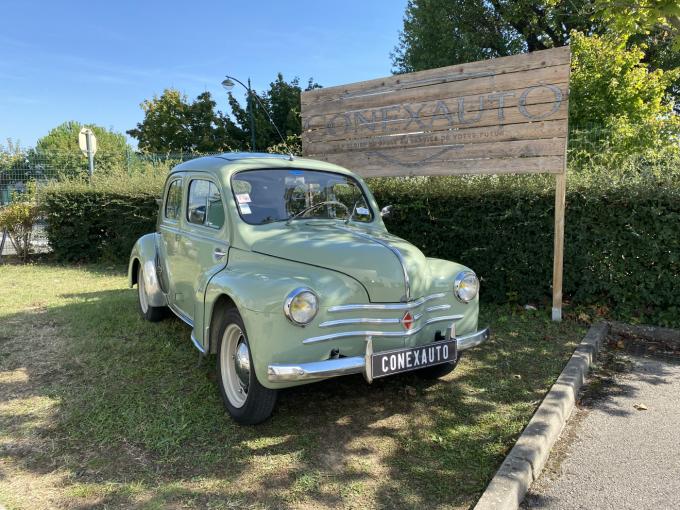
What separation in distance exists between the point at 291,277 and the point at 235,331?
669mm

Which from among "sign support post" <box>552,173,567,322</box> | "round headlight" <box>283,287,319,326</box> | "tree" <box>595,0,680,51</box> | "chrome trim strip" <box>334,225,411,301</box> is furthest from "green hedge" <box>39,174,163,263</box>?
"tree" <box>595,0,680,51</box>

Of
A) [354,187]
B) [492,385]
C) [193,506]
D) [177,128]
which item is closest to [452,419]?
[492,385]

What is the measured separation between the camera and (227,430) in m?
3.40

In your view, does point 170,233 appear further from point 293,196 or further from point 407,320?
point 407,320

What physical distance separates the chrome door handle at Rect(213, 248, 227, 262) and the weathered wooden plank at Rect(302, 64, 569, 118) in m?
4.00

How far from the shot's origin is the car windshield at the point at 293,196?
409 cm

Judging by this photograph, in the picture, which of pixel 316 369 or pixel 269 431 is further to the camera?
pixel 269 431

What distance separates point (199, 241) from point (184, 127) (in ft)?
104

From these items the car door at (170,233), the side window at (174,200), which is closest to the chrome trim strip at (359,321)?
the car door at (170,233)

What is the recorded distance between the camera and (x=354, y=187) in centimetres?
485

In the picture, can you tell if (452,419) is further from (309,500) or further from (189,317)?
(189,317)

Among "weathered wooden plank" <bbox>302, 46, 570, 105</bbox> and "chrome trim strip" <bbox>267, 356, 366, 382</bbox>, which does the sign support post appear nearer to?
"weathered wooden plank" <bbox>302, 46, 570, 105</bbox>

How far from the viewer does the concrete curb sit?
2.61 meters

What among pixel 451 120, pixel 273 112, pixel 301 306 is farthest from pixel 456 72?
pixel 273 112
